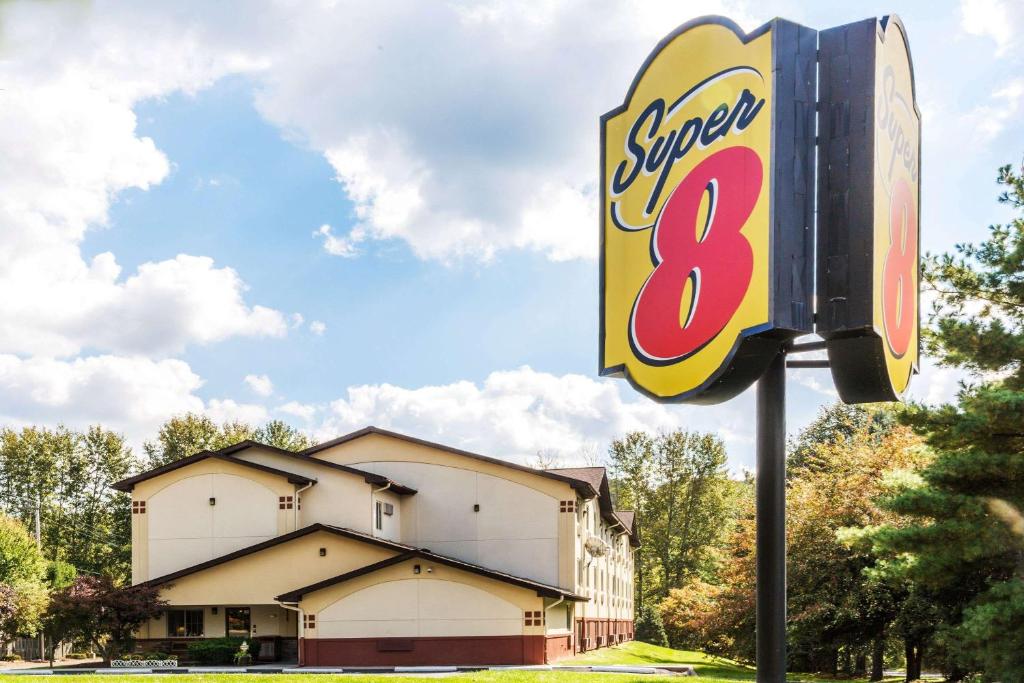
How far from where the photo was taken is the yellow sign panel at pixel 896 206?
28.1ft

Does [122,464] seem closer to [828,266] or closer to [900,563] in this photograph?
[900,563]

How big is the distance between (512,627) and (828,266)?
28.0 meters

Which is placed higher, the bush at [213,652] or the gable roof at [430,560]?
the gable roof at [430,560]

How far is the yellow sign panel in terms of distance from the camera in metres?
8.57

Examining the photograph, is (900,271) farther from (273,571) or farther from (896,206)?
(273,571)

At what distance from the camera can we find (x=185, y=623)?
39250 millimetres

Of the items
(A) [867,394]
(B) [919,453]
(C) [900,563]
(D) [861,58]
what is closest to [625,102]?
(D) [861,58]

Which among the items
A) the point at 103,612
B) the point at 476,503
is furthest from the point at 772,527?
the point at 103,612

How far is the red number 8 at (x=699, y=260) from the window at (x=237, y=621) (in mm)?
33803

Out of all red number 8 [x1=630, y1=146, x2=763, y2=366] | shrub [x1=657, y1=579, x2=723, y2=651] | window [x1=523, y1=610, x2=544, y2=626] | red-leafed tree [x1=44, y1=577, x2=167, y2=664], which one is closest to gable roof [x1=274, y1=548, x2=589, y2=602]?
window [x1=523, y1=610, x2=544, y2=626]

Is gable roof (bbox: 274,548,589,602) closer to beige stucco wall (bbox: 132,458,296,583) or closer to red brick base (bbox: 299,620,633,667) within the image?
red brick base (bbox: 299,620,633,667)

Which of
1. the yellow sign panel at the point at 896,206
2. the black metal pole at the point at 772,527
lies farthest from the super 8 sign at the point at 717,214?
the black metal pole at the point at 772,527

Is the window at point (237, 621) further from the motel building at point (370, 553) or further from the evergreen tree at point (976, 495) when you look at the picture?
the evergreen tree at point (976, 495)

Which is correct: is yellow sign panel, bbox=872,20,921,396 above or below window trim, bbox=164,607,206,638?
above
